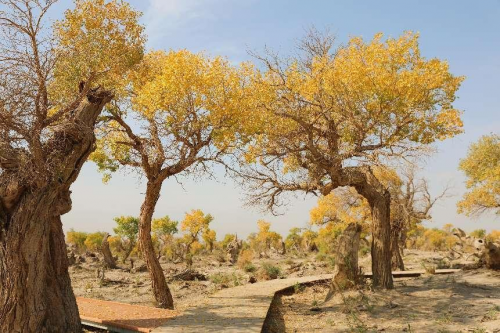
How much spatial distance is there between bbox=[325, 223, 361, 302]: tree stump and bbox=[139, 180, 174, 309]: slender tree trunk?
512 cm

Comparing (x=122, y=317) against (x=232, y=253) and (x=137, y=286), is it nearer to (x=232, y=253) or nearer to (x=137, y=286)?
(x=137, y=286)

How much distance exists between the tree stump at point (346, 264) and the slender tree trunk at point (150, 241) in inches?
202

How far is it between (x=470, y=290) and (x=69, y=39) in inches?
599

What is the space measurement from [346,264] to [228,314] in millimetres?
4925

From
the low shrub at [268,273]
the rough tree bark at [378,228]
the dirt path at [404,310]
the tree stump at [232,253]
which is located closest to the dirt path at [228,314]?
the dirt path at [404,310]

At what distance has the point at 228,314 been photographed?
10.7 meters

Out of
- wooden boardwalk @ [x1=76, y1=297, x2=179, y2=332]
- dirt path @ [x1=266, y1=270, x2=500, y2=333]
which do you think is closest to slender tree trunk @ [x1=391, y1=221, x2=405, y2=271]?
dirt path @ [x1=266, y1=270, x2=500, y2=333]

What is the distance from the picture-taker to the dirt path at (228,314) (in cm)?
911

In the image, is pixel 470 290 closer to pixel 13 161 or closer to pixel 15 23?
pixel 13 161

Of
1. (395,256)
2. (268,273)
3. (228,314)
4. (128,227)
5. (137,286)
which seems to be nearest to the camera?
(228,314)

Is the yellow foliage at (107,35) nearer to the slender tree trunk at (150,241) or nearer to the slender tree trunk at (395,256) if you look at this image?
the slender tree trunk at (150,241)

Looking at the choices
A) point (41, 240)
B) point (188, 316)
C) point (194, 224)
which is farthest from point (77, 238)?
point (41, 240)

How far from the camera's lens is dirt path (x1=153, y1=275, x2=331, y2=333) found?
9109mm

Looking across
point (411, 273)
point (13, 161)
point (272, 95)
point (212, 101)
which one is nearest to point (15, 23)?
point (13, 161)
